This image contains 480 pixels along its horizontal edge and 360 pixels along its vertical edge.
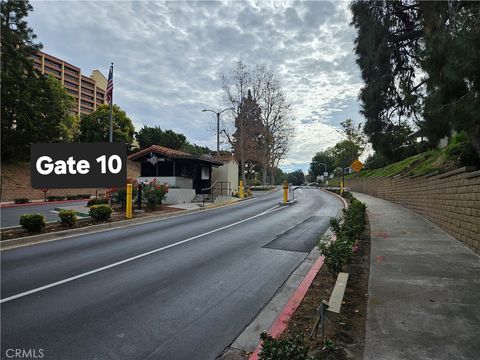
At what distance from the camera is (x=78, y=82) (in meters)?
119

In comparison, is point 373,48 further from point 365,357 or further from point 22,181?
point 22,181

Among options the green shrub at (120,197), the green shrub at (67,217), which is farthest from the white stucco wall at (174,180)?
the green shrub at (67,217)

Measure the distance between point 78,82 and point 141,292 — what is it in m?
130

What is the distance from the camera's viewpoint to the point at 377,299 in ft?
17.9

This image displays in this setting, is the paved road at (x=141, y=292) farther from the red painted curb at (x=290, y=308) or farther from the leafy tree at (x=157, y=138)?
the leafy tree at (x=157, y=138)

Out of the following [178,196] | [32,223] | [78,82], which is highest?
[78,82]

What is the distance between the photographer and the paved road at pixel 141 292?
13.5 feet

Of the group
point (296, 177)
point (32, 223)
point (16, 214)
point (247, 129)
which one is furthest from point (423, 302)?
point (296, 177)

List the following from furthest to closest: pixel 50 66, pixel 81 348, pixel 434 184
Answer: pixel 50 66 < pixel 434 184 < pixel 81 348

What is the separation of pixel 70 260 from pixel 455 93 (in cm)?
836

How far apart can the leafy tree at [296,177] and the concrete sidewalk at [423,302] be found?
16843 cm

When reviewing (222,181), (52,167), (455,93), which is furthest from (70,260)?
(222,181)

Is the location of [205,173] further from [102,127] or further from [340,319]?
[102,127]

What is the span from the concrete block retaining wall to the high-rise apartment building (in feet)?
359
